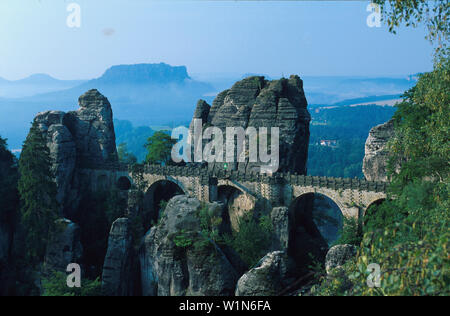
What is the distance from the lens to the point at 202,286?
68.7ft

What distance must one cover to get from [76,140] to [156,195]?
10950mm

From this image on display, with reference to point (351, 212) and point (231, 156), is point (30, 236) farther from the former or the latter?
point (351, 212)

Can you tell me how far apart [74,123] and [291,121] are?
79.5 ft

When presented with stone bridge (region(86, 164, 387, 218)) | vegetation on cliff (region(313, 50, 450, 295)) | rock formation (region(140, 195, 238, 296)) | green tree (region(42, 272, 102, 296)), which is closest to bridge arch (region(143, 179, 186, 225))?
stone bridge (region(86, 164, 387, 218))

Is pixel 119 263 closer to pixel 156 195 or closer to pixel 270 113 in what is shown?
pixel 156 195

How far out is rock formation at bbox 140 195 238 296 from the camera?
2102 centimetres

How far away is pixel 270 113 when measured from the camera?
39438 mm

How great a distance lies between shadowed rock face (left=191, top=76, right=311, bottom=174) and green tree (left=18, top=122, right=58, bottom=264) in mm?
15973

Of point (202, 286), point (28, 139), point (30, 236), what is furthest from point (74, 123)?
point (202, 286)

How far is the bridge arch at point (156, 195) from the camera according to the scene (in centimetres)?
4200

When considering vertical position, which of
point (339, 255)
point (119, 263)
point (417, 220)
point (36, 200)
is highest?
point (417, 220)

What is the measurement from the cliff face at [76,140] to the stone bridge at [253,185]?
6.57ft

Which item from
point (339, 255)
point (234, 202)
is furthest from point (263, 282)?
point (234, 202)

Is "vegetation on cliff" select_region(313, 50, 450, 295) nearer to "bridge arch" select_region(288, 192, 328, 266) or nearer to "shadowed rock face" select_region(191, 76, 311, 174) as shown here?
"bridge arch" select_region(288, 192, 328, 266)
